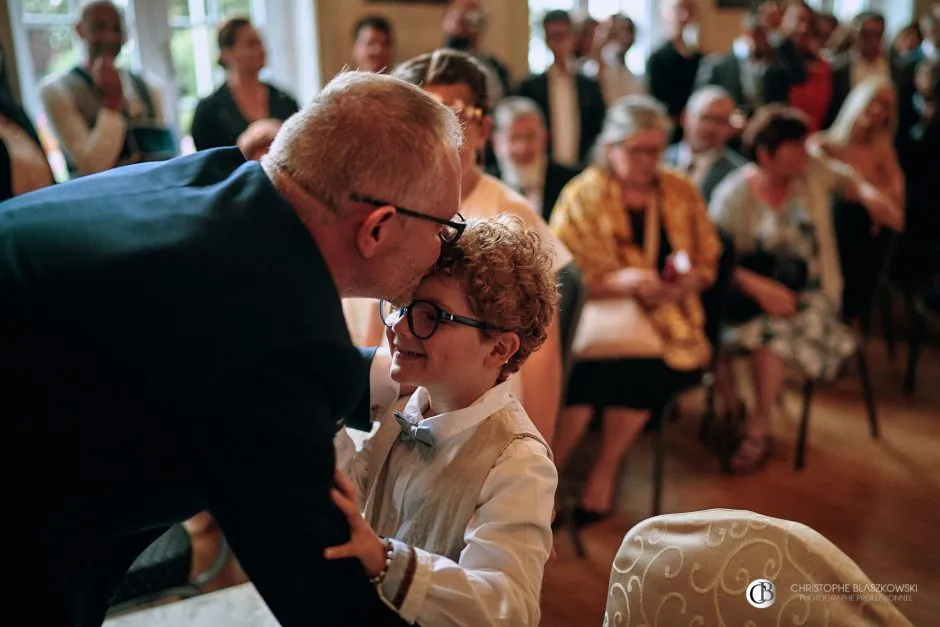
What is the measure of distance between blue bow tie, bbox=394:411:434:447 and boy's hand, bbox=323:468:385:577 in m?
0.26

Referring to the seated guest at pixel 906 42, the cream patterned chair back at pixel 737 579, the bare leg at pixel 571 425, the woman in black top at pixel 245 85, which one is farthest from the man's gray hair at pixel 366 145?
the seated guest at pixel 906 42

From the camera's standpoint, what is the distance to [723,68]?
5172 millimetres

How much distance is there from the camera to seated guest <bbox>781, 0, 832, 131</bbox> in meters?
5.40

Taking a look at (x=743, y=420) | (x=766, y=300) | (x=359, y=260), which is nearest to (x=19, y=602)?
(x=359, y=260)

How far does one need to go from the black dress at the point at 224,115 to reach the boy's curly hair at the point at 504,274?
6.48 feet

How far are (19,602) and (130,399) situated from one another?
0.93 ft

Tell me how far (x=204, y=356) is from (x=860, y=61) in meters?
6.05

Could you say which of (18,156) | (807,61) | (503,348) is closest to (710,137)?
(807,61)

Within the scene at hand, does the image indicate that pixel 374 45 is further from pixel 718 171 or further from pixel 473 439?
pixel 473 439

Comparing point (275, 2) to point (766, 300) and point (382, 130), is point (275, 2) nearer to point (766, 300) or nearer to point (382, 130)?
point (766, 300)

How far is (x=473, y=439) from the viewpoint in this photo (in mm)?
1203

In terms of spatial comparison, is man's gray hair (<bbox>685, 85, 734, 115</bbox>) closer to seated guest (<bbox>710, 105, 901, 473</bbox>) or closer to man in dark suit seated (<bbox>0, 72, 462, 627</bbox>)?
seated guest (<bbox>710, 105, 901, 473</bbox>)

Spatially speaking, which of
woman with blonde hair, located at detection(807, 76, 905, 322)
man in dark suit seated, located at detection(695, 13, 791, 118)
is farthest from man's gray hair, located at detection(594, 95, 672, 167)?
man in dark suit seated, located at detection(695, 13, 791, 118)

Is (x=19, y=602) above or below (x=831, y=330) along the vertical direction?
above
